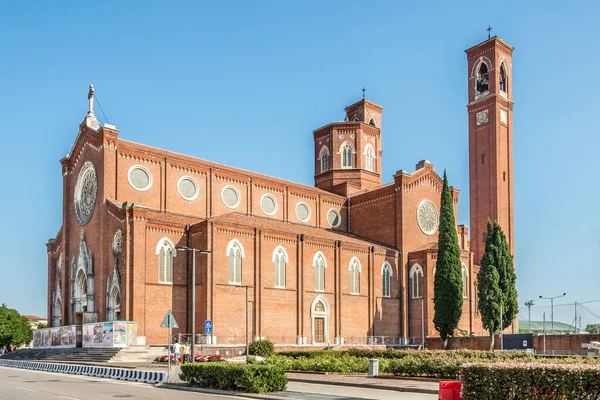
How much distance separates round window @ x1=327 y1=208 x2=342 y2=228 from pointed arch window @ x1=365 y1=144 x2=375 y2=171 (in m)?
7.50

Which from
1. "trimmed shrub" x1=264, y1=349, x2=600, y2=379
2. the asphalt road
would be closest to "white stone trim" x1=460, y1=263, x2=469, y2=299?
"trimmed shrub" x1=264, y1=349, x2=600, y2=379

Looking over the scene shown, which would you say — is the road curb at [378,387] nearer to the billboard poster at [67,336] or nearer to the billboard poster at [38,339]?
the billboard poster at [67,336]

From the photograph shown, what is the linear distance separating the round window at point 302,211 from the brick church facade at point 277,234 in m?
0.18

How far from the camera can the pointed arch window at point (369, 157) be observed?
67125 millimetres

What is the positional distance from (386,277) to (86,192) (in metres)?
25.3

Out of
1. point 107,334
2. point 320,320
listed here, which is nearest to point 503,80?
point 320,320

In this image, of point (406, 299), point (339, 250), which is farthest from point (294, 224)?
point (406, 299)

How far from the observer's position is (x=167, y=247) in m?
45.2

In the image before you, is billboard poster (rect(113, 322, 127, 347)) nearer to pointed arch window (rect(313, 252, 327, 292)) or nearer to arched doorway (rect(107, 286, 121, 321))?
arched doorway (rect(107, 286, 121, 321))

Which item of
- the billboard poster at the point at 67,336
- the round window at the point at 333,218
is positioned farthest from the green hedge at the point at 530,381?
the round window at the point at 333,218

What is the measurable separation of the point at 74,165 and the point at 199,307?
16358 mm

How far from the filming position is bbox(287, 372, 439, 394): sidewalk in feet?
72.1

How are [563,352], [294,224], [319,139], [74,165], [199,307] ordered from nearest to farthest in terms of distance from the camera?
[199,307]
[563,352]
[74,165]
[294,224]
[319,139]

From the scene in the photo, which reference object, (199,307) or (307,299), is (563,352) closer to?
(307,299)
